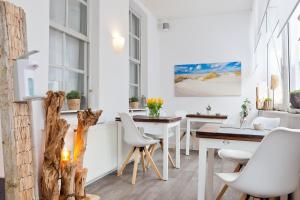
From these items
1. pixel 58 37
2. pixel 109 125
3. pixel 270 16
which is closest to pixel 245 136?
pixel 109 125

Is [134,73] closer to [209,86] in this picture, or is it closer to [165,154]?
[209,86]

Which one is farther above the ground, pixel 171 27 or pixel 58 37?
pixel 171 27

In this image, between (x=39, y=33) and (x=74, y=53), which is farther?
(x=74, y=53)

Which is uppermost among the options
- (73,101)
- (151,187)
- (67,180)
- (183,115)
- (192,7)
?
(192,7)

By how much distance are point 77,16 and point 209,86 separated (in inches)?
131

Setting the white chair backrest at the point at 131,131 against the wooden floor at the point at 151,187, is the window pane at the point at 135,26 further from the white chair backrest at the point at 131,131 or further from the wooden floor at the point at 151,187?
the wooden floor at the point at 151,187

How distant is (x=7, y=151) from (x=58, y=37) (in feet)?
5.97

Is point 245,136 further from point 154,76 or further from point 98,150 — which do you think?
point 154,76

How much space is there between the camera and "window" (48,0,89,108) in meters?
2.82

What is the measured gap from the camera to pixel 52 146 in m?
1.77

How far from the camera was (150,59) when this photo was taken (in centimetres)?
541

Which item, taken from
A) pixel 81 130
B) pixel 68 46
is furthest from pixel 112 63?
pixel 81 130

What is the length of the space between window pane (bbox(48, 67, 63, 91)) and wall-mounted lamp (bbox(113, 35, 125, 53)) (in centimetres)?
110

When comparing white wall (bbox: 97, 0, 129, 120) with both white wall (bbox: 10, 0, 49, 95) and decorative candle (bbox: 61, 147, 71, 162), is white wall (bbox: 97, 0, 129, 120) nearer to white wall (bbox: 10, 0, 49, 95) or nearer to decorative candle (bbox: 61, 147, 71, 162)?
white wall (bbox: 10, 0, 49, 95)
